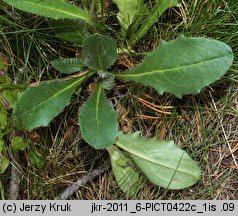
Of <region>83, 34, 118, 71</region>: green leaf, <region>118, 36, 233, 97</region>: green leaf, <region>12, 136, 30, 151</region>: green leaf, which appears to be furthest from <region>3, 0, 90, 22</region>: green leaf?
<region>12, 136, 30, 151</region>: green leaf

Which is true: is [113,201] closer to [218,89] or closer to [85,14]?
[218,89]

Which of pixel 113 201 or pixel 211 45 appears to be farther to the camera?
pixel 113 201

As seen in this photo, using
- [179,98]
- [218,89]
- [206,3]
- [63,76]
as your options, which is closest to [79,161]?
[63,76]

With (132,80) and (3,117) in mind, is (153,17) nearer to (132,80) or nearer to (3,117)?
(132,80)

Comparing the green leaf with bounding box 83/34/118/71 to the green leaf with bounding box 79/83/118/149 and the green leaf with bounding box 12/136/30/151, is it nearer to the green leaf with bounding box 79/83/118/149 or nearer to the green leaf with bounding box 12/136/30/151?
the green leaf with bounding box 79/83/118/149

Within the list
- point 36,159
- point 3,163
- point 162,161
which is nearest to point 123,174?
point 162,161

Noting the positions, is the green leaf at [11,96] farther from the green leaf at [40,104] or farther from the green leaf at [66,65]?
the green leaf at [66,65]

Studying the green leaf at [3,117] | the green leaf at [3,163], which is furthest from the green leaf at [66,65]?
the green leaf at [3,163]
